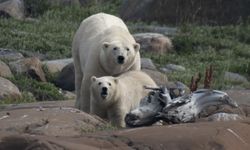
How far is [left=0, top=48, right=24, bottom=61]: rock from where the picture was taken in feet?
53.5

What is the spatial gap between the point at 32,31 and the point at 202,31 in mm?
3779

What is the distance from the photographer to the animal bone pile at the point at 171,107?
8.43 meters

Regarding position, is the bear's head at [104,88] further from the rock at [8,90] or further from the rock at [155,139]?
the rock at [155,139]

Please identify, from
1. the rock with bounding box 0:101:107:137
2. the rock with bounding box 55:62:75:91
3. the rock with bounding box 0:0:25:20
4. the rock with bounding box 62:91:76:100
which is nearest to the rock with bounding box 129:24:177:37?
the rock with bounding box 0:0:25:20

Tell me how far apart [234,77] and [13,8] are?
26.8ft

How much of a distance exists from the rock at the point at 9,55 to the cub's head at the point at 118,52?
490cm

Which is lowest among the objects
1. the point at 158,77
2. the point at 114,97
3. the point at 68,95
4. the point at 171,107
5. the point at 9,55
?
the point at 68,95

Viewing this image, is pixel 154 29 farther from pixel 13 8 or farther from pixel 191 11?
pixel 13 8

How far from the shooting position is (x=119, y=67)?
1182 centimetres

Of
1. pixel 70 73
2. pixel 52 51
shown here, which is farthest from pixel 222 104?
pixel 52 51

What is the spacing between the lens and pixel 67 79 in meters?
15.1

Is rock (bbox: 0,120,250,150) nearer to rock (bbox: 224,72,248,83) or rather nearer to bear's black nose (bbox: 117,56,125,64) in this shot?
bear's black nose (bbox: 117,56,125,64)

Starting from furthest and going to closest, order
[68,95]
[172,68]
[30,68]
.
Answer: [172,68]
[30,68]
[68,95]

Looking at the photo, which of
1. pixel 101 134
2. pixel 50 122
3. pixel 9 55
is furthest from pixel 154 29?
pixel 101 134
